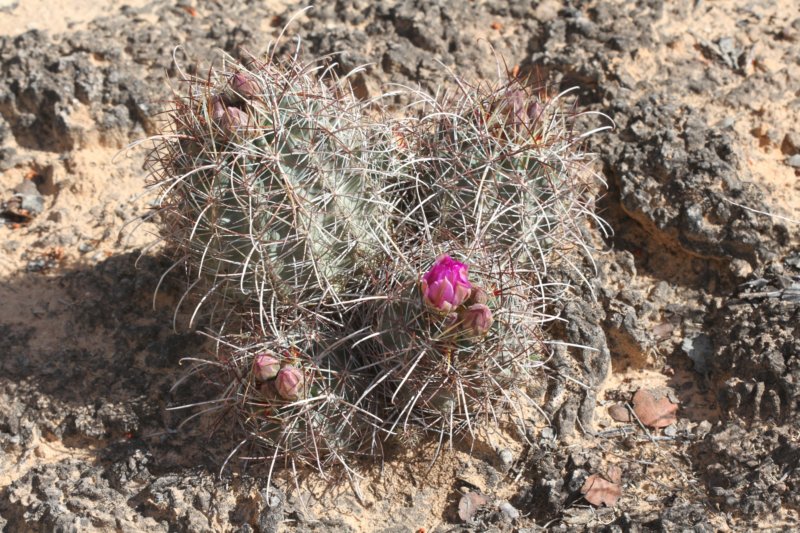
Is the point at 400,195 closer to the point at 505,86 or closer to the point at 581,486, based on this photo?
the point at 505,86

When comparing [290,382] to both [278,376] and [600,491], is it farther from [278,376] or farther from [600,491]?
[600,491]

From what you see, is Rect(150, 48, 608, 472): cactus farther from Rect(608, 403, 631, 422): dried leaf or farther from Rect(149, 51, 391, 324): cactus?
Rect(608, 403, 631, 422): dried leaf

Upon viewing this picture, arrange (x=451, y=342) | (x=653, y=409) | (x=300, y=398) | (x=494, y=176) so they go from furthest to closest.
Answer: (x=653, y=409)
(x=494, y=176)
(x=300, y=398)
(x=451, y=342)

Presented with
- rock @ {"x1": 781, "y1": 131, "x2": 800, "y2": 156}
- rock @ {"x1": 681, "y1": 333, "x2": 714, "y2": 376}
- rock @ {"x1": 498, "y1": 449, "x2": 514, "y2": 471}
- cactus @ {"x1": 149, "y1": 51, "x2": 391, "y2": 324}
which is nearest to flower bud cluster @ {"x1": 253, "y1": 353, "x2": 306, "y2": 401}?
cactus @ {"x1": 149, "y1": 51, "x2": 391, "y2": 324}

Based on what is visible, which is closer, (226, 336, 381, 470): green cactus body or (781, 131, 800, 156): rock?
(226, 336, 381, 470): green cactus body

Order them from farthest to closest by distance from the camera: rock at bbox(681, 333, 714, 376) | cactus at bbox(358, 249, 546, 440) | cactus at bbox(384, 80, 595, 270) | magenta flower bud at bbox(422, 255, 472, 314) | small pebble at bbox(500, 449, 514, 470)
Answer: rock at bbox(681, 333, 714, 376) → small pebble at bbox(500, 449, 514, 470) → cactus at bbox(384, 80, 595, 270) → cactus at bbox(358, 249, 546, 440) → magenta flower bud at bbox(422, 255, 472, 314)

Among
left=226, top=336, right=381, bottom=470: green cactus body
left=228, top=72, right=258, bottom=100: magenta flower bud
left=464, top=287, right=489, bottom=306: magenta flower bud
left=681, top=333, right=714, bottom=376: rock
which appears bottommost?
left=681, top=333, right=714, bottom=376: rock

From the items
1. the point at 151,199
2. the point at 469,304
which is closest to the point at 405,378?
the point at 469,304

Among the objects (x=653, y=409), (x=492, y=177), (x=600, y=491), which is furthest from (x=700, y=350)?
(x=492, y=177)
